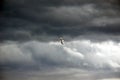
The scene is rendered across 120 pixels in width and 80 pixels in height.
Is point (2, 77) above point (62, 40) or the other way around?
the other way around

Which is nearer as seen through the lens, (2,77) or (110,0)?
(2,77)

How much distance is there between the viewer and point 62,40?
13.3 m

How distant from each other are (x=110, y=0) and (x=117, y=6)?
0.45 meters

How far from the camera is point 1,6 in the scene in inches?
499

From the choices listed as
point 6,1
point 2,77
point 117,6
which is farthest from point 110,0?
point 2,77

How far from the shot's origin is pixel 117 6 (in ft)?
43.0

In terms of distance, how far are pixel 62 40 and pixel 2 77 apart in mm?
3350

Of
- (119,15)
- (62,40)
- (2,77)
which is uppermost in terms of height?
(119,15)

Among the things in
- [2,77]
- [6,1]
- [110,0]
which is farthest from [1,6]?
[110,0]

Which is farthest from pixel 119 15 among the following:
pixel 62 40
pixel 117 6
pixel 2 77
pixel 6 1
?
pixel 2 77

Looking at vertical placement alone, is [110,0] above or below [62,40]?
above

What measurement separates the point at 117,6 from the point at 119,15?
0.47 metres

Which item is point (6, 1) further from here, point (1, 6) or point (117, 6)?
point (117, 6)

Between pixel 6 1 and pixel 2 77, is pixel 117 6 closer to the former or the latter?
pixel 6 1
